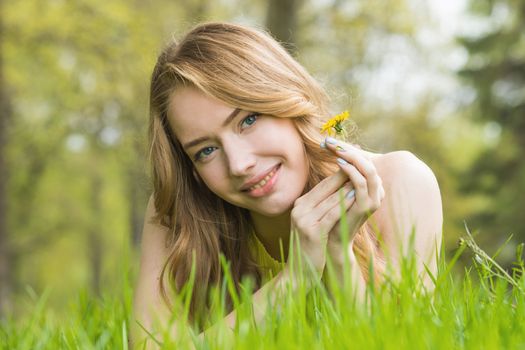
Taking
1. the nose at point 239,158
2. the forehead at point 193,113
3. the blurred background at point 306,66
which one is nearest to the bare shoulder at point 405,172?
the nose at point 239,158

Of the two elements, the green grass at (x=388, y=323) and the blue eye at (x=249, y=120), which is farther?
the blue eye at (x=249, y=120)

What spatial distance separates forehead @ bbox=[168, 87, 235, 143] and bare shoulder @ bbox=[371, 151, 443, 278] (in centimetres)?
77

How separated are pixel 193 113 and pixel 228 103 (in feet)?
0.56

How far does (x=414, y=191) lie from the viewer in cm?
269

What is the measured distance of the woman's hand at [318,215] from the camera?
87.4 inches

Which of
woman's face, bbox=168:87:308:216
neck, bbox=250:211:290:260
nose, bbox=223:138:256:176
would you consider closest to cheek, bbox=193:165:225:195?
woman's face, bbox=168:87:308:216

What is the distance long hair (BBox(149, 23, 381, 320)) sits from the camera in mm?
2625

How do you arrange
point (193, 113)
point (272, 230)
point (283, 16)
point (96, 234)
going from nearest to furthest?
point (193, 113), point (272, 230), point (283, 16), point (96, 234)

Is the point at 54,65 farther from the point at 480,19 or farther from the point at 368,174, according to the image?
the point at 368,174

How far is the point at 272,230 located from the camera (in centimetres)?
314

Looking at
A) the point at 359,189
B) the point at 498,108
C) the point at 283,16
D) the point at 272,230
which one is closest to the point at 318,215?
the point at 359,189

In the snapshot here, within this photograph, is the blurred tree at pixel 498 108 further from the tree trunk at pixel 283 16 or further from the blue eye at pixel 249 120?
the blue eye at pixel 249 120

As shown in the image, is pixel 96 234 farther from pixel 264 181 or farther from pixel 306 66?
pixel 264 181

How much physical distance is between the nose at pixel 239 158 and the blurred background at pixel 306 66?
493 centimetres
